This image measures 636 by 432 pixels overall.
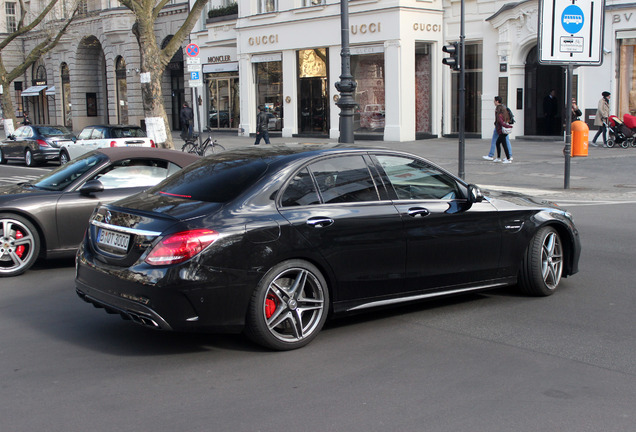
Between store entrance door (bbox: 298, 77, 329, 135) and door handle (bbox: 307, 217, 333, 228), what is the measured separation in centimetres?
2761

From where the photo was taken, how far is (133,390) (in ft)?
15.4

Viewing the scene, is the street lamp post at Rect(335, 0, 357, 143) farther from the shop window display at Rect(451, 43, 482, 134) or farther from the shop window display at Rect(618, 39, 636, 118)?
the shop window display at Rect(451, 43, 482, 134)

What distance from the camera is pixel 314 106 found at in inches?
1315

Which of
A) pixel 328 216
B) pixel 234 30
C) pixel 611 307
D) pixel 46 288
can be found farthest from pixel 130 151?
pixel 234 30

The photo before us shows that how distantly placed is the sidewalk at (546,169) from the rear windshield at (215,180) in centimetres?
723

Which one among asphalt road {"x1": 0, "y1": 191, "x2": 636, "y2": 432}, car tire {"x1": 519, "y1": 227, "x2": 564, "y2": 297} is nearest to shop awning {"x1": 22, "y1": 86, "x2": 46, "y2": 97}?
asphalt road {"x1": 0, "y1": 191, "x2": 636, "y2": 432}

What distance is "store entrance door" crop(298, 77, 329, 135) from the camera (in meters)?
32.9

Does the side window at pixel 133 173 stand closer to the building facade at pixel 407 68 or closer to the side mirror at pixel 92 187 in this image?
the side mirror at pixel 92 187

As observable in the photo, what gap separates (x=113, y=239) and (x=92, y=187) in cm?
284

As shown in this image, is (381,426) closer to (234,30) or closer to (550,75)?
(550,75)

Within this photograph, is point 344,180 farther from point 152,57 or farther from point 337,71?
point 337,71

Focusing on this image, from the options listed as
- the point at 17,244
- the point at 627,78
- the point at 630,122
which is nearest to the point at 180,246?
the point at 17,244

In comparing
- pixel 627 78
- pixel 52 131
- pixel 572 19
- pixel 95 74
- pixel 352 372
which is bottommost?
pixel 352 372

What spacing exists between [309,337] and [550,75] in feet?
81.7
